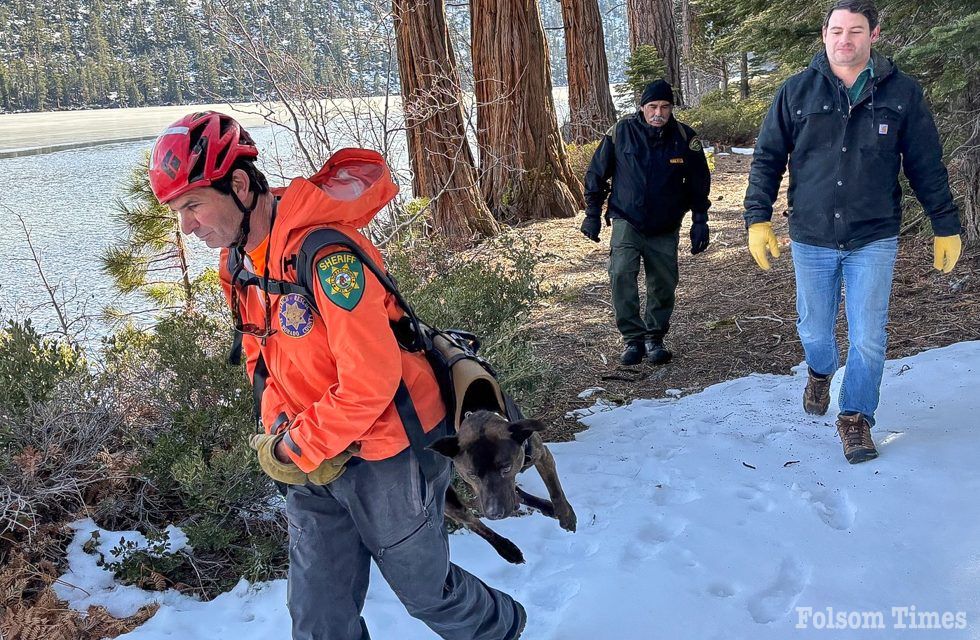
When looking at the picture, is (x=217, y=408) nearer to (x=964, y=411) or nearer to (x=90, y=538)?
(x=90, y=538)

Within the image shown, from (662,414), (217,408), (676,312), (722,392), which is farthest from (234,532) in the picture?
(676,312)

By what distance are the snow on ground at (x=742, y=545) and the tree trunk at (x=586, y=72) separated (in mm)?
10806

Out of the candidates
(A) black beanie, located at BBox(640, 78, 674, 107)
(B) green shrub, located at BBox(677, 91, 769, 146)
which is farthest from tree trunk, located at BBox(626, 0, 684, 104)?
(A) black beanie, located at BBox(640, 78, 674, 107)

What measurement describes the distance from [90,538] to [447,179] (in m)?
7.21

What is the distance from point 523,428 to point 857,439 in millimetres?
2596

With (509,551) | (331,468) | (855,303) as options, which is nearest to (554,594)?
(509,551)

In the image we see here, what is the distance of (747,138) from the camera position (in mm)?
18672

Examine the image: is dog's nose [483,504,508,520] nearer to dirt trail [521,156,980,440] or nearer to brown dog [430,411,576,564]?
brown dog [430,411,576,564]

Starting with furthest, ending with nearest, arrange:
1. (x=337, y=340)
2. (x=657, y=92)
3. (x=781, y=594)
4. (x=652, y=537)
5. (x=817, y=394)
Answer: (x=657, y=92) < (x=817, y=394) < (x=652, y=537) < (x=781, y=594) < (x=337, y=340)

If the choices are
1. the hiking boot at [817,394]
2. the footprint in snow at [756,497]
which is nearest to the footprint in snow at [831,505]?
the footprint in snow at [756,497]

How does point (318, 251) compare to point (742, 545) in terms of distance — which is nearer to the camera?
point (318, 251)

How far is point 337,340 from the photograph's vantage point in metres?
1.96

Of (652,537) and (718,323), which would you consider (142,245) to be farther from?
(652,537)

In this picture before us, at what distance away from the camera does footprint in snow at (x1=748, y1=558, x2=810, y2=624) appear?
297cm
